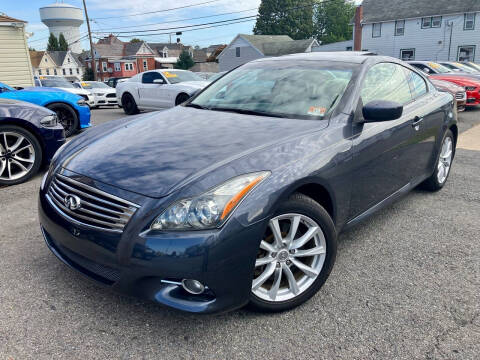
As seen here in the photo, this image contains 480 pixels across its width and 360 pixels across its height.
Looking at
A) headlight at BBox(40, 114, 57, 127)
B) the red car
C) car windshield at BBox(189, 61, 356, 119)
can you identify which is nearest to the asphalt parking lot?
car windshield at BBox(189, 61, 356, 119)

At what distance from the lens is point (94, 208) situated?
2145mm

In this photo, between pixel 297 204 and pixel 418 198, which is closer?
pixel 297 204

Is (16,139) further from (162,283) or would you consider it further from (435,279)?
(435,279)

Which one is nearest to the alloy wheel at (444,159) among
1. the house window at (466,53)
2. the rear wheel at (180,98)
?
the rear wheel at (180,98)

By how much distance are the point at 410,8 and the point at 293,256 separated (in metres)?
40.6

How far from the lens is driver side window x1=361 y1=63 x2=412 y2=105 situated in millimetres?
3175

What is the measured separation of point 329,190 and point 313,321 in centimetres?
80

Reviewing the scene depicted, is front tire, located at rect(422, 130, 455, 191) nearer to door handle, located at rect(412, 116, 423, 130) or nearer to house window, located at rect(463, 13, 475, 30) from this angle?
door handle, located at rect(412, 116, 423, 130)

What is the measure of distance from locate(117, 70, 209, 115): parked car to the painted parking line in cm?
Result: 620

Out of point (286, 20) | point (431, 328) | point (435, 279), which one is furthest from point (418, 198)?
point (286, 20)

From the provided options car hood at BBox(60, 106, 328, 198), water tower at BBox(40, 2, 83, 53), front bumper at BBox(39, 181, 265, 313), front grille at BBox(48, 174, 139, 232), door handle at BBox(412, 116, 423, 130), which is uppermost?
water tower at BBox(40, 2, 83, 53)

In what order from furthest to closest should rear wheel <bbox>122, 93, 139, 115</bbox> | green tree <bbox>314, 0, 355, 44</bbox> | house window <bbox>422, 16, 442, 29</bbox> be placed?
green tree <bbox>314, 0, 355, 44</bbox> → house window <bbox>422, 16, 442, 29</bbox> → rear wheel <bbox>122, 93, 139, 115</bbox>

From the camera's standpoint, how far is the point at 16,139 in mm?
4883

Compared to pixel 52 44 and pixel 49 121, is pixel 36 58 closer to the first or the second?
pixel 52 44
